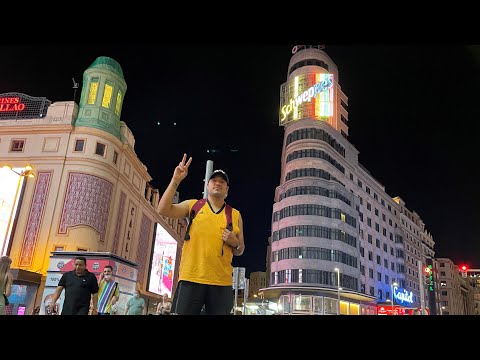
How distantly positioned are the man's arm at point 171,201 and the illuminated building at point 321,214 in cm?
3769

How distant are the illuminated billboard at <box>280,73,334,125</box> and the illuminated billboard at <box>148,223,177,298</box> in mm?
22255

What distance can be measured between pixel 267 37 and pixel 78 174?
21.5 m

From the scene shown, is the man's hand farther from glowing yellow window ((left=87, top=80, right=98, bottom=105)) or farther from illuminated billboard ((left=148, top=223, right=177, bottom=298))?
illuminated billboard ((left=148, top=223, right=177, bottom=298))

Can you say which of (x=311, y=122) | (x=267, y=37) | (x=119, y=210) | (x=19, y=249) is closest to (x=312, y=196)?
(x=311, y=122)

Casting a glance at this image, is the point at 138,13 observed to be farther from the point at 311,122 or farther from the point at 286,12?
the point at 311,122

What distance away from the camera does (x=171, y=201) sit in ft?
10.8

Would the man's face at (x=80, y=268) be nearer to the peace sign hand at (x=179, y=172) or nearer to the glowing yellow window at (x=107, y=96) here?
the peace sign hand at (x=179, y=172)

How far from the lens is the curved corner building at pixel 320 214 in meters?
41.0

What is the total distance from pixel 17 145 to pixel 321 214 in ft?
95.5

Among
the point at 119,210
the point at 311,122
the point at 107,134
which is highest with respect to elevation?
the point at 311,122

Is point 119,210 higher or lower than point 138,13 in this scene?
higher

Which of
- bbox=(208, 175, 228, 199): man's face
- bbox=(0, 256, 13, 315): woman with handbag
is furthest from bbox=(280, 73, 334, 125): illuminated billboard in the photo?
bbox=(208, 175, 228, 199): man's face
